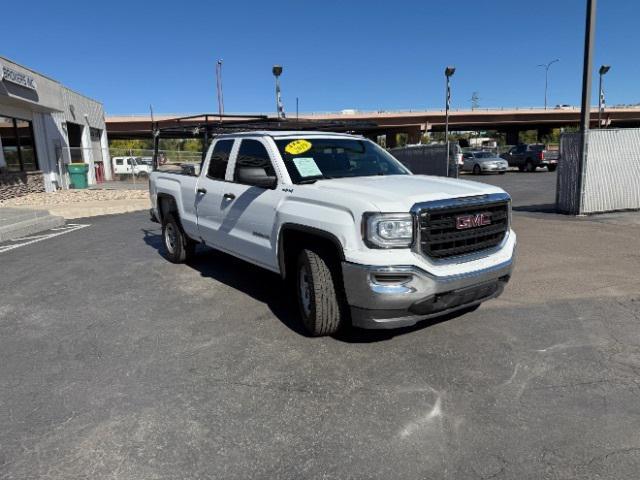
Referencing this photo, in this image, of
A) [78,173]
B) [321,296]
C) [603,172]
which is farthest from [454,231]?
[78,173]

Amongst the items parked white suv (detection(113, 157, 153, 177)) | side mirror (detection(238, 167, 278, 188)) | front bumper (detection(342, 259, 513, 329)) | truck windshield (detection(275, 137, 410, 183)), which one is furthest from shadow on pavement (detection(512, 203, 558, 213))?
parked white suv (detection(113, 157, 153, 177))

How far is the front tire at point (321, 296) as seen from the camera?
12.8ft

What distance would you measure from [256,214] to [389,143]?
8397cm

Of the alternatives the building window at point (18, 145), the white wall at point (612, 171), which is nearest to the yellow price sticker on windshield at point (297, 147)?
the white wall at point (612, 171)

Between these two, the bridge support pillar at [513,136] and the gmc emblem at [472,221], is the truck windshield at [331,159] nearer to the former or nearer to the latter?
the gmc emblem at [472,221]

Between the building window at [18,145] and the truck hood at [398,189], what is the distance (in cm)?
1968

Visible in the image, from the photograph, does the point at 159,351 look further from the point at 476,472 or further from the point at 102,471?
the point at 476,472

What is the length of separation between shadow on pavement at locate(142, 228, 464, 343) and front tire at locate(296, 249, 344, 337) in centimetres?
24

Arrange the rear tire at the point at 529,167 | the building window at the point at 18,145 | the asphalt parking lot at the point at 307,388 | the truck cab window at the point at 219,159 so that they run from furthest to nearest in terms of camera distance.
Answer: the rear tire at the point at 529,167, the building window at the point at 18,145, the truck cab window at the point at 219,159, the asphalt parking lot at the point at 307,388

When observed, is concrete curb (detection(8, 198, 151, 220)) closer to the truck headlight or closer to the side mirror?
the side mirror

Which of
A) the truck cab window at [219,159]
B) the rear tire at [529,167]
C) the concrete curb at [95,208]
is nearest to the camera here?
the truck cab window at [219,159]

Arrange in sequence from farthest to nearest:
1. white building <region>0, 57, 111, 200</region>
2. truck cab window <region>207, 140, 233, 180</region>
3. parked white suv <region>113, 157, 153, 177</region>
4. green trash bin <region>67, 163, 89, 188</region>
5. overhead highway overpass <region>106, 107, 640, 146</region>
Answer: overhead highway overpass <region>106, 107, 640, 146</region> < parked white suv <region>113, 157, 153, 177</region> < green trash bin <region>67, 163, 89, 188</region> < white building <region>0, 57, 111, 200</region> < truck cab window <region>207, 140, 233, 180</region>

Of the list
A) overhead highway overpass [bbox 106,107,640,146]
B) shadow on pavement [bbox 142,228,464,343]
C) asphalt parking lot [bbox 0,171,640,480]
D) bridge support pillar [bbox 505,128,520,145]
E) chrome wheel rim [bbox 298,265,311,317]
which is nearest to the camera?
asphalt parking lot [bbox 0,171,640,480]

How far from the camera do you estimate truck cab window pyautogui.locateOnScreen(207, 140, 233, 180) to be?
5594mm
